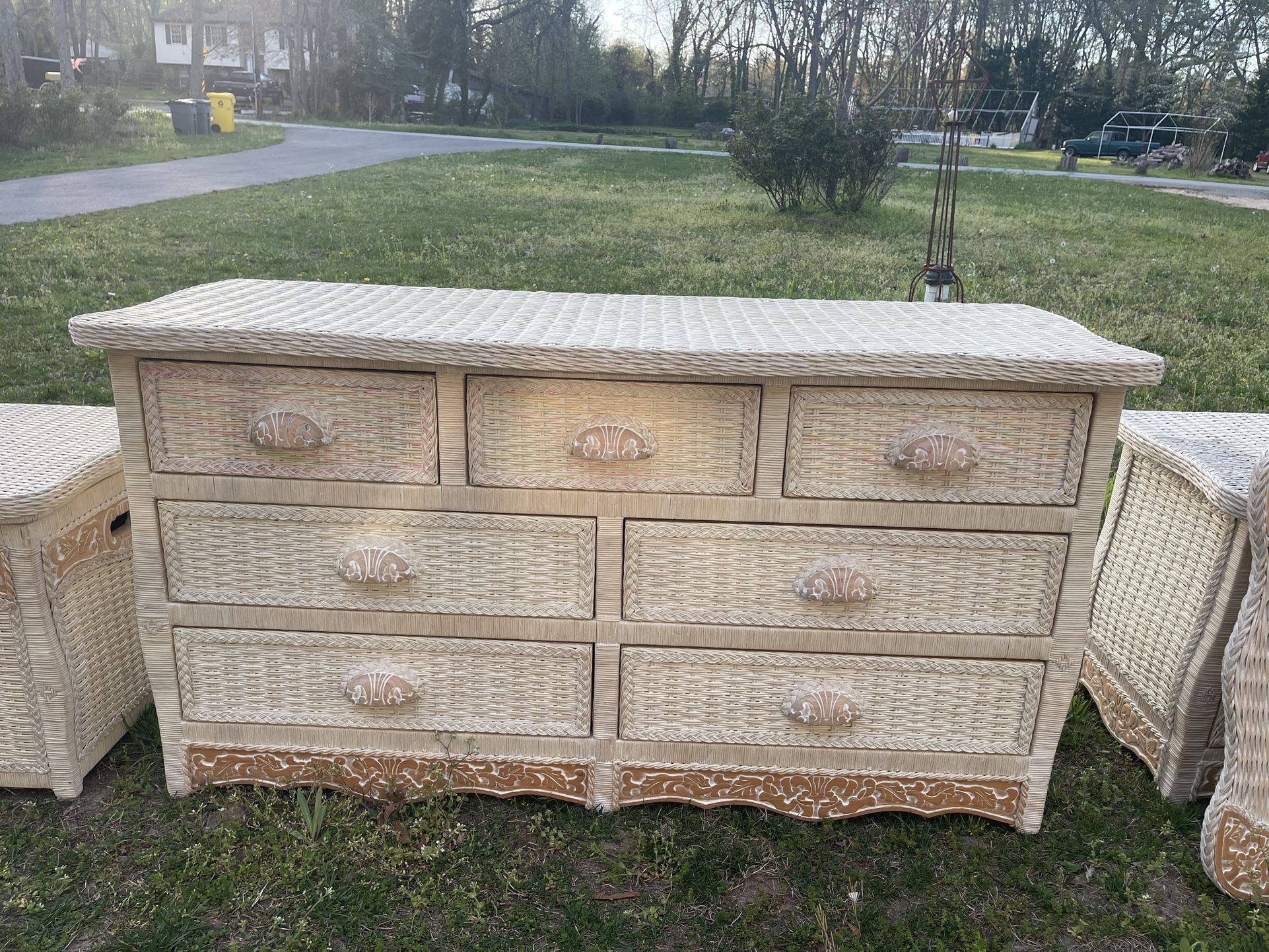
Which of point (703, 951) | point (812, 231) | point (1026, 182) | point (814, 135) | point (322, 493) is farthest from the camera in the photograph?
point (1026, 182)

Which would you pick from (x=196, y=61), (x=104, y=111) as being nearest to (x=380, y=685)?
(x=104, y=111)

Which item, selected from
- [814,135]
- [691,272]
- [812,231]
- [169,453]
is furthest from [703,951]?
[814,135]

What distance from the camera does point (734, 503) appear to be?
6.77ft

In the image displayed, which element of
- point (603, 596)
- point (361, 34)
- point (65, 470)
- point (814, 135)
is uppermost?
point (361, 34)

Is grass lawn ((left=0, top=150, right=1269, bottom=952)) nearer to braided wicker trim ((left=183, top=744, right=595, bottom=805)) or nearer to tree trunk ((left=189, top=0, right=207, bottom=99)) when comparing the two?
braided wicker trim ((left=183, top=744, right=595, bottom=805))

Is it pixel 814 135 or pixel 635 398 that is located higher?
pixel 814 135

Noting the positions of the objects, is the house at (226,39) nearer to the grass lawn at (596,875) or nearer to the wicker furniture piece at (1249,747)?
the grass lawn at (596,875)

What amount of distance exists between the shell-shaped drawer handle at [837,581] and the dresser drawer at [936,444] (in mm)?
159

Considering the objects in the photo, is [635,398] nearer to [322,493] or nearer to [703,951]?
[322,493]

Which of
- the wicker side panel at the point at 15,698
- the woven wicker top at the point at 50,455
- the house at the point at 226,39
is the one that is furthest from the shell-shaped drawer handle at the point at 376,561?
the house at the point at 226,39

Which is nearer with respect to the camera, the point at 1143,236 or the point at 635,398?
the point at 635,398

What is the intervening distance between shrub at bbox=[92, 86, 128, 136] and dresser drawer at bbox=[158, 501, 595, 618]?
18281 millimetres

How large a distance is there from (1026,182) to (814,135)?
7725 mm

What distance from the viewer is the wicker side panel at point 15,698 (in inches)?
84.1
